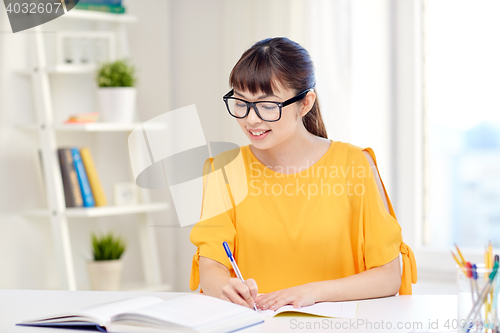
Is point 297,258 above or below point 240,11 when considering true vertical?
below

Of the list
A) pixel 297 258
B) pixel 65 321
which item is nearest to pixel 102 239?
pixel 297 258

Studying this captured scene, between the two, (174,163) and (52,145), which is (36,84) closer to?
(52,145)

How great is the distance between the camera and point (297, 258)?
155 cm

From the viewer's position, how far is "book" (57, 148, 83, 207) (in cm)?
233

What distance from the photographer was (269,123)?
4.76 feet

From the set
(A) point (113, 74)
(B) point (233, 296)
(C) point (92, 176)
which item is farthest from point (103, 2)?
(B) point (233, 296)

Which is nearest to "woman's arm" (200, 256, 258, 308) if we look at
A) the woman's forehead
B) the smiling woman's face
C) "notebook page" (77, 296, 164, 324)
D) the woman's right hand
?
the woman's right hand

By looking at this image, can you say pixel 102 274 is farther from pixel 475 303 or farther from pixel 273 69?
pixel 475 303

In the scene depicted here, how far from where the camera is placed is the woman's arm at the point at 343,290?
1.18 metres

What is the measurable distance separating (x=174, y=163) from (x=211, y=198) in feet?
3.42

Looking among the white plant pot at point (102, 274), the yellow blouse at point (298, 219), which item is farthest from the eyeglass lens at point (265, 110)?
the white plant pot at point (102, 274)

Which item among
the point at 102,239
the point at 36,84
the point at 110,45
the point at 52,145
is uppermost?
the point at 110,45

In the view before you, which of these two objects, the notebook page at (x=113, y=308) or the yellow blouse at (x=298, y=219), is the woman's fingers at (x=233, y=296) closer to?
the notebook page at (x=113, y=308)

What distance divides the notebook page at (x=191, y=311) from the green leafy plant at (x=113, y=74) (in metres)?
1.56
